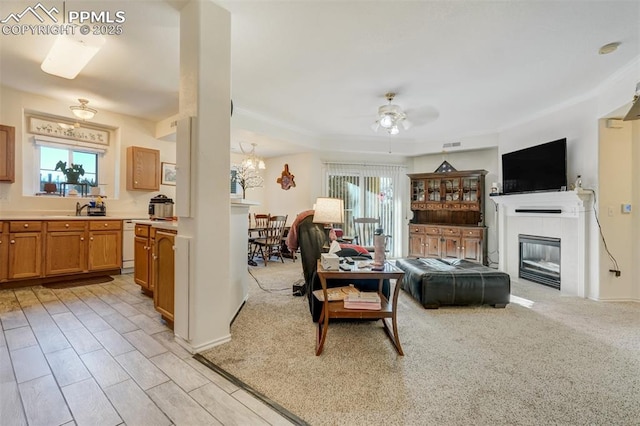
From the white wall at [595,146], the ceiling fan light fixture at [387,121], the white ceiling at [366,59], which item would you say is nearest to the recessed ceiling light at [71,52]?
the white ceiling at [366,59]

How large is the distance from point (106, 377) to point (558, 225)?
5.44m

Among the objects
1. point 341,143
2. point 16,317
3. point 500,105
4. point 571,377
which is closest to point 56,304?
point 16,317

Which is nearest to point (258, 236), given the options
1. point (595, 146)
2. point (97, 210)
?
point (97, 210)

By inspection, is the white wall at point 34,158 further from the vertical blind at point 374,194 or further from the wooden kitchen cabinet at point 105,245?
the vertical blind at point 374,194

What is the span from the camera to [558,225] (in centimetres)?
392

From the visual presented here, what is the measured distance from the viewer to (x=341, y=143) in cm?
606

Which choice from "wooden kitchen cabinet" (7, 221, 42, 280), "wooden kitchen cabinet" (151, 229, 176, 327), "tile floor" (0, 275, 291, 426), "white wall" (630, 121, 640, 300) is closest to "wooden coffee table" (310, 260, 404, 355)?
"tile floor" (0, 275, 291, 426)

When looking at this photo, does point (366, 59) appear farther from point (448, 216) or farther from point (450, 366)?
point (448, 216)

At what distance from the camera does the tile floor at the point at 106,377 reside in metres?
1.40

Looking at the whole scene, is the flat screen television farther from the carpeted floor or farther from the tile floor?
the tile floor

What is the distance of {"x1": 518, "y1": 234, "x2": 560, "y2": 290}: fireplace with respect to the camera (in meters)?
3.96

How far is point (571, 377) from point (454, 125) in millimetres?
4394

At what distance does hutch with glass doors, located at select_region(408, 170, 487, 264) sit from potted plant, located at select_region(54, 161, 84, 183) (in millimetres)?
6387

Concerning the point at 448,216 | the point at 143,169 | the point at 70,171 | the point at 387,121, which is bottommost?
the point at 448,216
